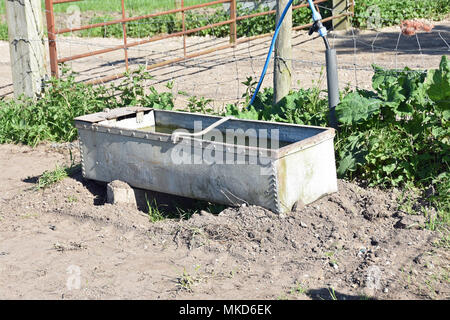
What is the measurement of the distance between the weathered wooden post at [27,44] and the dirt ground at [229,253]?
2372 millimetres

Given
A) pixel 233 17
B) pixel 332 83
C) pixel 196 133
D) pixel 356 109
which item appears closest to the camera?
pixel 196 133

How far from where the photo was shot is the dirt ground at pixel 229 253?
383 cm

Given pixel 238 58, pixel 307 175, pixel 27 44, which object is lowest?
pixel 238 58

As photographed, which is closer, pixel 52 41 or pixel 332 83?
pixel 332 83

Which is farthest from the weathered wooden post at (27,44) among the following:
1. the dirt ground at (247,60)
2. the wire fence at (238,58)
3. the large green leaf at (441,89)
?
the large green leaf at (441,89)

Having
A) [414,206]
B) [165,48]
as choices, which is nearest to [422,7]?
[165,48]

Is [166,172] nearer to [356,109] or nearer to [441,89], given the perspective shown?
[356,109]

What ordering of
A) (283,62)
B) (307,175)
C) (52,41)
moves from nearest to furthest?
(307,175)
(283,62)
(52,41)

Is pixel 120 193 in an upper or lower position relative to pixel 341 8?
lower

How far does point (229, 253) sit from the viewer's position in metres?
4.28

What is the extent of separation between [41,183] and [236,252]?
2044 mm

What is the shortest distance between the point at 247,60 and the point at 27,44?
Answer: 3.83 m

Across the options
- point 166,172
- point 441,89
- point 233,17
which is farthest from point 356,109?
point 233,17

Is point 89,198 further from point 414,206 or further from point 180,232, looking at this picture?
point 414,206
